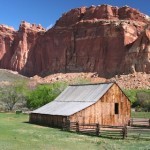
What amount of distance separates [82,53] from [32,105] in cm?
9474

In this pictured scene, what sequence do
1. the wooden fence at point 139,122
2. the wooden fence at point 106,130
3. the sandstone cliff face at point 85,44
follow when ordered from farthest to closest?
the sandstone cliff face at point 85,44 → the wooden fence at point 139,122 → the wooden fence at point 106,130

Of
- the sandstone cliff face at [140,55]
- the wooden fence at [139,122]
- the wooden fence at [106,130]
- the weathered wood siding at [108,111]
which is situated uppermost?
the sandstone cliff face at [140,55]

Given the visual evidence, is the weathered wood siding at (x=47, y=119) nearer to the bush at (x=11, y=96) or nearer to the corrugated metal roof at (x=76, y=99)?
the corrugated metal roof at (x=76, y=99)

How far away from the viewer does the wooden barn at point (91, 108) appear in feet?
128

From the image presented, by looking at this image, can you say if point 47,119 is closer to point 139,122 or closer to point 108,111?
point 108,111

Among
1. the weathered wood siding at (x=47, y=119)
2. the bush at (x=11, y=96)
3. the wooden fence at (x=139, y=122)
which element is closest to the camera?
the weathered wood siding at (x=47, y=119)

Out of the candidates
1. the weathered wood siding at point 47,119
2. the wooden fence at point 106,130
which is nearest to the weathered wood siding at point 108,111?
the wooden fence at point 106,130

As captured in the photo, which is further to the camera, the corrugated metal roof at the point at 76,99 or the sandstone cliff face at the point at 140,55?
the sandstone cliff face at the point at 140,55

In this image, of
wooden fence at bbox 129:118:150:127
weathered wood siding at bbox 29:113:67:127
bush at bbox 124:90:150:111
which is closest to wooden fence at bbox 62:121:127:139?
weathered wood siding at bbox 29:113:67:127

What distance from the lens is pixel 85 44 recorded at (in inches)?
6398

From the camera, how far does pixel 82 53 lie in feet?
536

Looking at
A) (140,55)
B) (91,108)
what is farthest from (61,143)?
Answer: (140,55)

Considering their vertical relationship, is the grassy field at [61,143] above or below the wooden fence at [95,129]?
below

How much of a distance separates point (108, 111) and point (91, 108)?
243 centimetres
